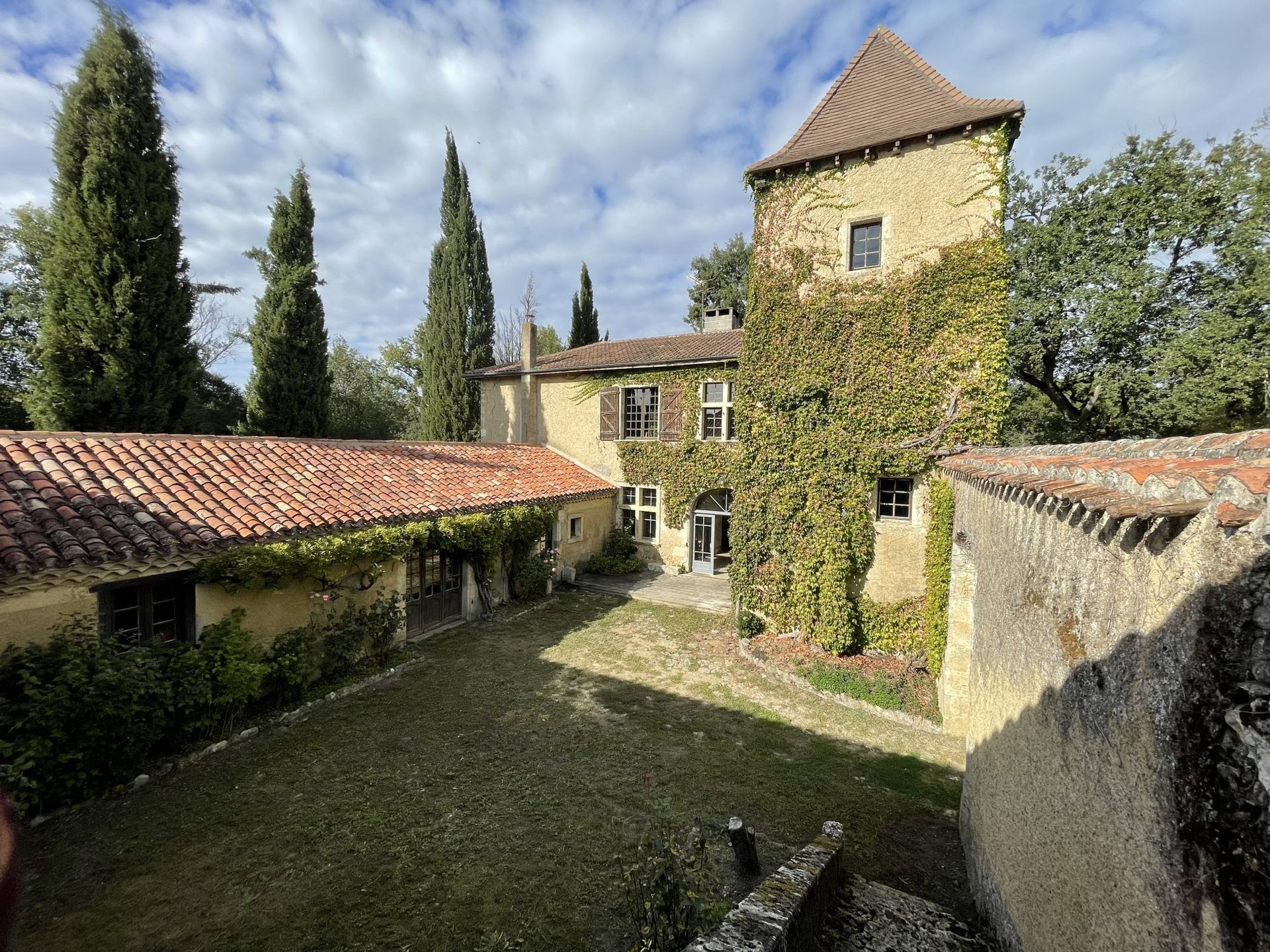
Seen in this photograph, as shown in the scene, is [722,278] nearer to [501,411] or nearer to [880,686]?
[501,411]

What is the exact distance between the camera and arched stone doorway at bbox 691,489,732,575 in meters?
16.7

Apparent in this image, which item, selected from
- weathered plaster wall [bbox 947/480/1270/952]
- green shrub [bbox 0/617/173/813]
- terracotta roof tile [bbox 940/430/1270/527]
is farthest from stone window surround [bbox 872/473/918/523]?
green shrub [bbox 0/617/173/813]

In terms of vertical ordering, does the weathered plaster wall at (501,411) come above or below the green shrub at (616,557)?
above

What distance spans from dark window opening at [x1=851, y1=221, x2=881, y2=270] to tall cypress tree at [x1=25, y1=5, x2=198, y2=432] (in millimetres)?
17730

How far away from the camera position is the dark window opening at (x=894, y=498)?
10375mm

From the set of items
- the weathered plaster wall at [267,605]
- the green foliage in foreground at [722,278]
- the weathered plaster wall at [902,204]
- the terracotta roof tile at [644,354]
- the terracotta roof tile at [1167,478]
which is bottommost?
the weathered plaster wall at [267,605]

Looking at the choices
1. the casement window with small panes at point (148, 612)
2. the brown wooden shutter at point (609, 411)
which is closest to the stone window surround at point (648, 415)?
the brown wooden shutter at point (609, 411)

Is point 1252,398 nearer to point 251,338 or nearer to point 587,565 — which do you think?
point 587,565

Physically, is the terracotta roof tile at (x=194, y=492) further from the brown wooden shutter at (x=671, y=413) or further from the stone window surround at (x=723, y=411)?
the stone window surround at (x=723, y=411)

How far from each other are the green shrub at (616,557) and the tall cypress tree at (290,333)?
1219cm

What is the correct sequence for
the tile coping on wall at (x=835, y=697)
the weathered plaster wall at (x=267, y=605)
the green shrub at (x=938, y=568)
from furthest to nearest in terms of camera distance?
the green shrub at (x=938, y=568), the tile coping on wall at (x=835, y=697), the weathered plaster wall at (x=267, y=605)

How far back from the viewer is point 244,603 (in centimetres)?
780

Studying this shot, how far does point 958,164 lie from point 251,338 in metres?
22.5

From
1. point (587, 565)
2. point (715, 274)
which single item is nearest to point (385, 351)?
point (715, 274)
